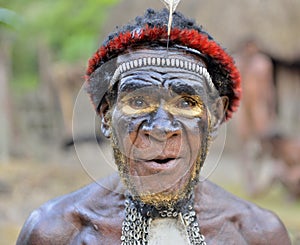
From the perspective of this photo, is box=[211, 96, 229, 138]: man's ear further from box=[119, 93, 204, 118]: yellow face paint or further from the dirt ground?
the dirt ground

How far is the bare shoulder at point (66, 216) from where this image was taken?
2.88 m

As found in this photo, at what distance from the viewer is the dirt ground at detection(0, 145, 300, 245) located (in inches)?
332

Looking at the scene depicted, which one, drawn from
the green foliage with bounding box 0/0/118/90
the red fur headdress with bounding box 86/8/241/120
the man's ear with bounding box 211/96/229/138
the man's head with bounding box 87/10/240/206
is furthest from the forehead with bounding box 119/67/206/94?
the green foliage with bounding box 0/0/118/90

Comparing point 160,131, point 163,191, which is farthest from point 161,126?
point 163,191

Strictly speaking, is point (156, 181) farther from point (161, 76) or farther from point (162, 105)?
point (161, 76)

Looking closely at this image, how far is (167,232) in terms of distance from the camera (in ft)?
9.09

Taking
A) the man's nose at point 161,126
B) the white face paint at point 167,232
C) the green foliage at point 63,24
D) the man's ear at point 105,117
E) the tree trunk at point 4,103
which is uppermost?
the green foliage at point 63,24

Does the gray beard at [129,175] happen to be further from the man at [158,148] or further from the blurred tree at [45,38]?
the blurred tree at [45,38]

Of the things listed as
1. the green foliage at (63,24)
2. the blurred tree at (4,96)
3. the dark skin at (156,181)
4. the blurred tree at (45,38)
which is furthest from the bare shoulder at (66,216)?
the blurred tree at (4,96)

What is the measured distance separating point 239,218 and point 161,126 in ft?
2.36

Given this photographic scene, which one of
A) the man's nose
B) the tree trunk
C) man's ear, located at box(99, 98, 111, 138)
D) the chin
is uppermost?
the tree trunk

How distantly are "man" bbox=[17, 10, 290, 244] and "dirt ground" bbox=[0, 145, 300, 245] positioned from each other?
139 inches

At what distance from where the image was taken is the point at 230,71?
2.84 m

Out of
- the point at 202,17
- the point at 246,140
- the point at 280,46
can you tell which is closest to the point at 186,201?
the point at 246,140
